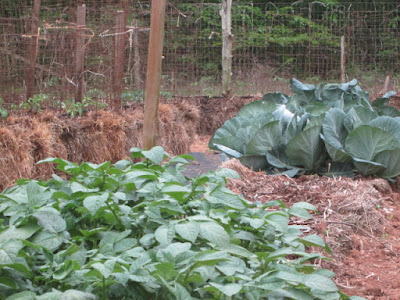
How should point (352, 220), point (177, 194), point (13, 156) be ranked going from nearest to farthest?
point (177, 194) → point (352, 220) → point (13, 156)

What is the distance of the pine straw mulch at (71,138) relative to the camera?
6004mm

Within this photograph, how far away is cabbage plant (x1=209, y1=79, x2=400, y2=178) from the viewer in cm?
430

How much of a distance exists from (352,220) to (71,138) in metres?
4.61

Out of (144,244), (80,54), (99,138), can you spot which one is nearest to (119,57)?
(80,54)

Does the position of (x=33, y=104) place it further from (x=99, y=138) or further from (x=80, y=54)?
(x=80, y=54)

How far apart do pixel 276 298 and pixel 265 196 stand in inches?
83.3

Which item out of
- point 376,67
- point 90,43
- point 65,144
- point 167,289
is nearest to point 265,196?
point 167,289

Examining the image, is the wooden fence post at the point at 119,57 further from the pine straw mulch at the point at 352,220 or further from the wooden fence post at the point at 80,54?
the pine straw mulch at the point at 352,220

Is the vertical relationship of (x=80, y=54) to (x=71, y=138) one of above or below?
above

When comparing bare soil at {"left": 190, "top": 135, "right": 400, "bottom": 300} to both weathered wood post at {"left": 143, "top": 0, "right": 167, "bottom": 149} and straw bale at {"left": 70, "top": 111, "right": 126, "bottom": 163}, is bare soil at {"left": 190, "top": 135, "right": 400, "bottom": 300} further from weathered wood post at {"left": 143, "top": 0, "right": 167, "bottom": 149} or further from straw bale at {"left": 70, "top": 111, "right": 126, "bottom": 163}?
straw bale at {"left": 70, "top": 111, "right": 126, "bottom": 163}

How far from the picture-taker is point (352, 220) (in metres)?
3.36

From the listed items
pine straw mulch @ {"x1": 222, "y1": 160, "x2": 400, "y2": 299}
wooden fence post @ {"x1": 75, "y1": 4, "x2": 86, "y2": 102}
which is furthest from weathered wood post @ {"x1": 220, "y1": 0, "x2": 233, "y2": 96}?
pine straw mulch @ {"x1": 222, "y1": 160, "x2": 400, "y2": 299}

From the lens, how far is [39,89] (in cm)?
807

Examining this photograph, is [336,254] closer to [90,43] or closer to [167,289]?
[167,289]
